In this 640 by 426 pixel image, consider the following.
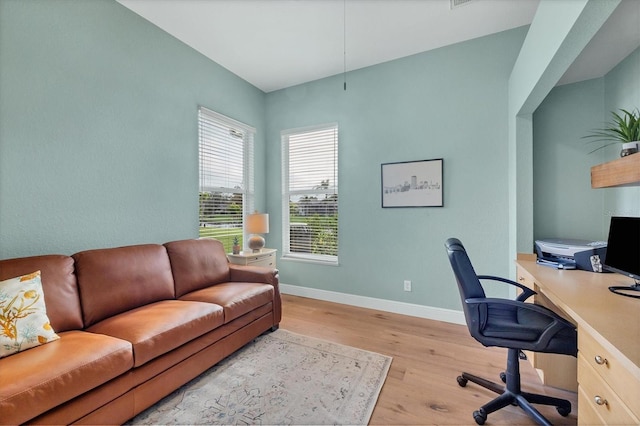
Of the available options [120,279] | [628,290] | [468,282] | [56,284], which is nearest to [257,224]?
[120,279]

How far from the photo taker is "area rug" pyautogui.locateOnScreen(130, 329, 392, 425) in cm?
156

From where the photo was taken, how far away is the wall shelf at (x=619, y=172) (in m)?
1.42

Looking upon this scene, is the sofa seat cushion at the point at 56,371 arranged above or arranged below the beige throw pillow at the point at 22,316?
below

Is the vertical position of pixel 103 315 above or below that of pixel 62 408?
above

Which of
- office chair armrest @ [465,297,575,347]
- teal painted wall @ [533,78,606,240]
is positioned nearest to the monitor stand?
office chair armrest @ [465,297,575,347]

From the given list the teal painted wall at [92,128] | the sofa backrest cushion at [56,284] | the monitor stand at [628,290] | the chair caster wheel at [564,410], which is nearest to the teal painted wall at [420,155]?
the monitor stand at [628,290]

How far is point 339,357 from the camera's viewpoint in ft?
7.21

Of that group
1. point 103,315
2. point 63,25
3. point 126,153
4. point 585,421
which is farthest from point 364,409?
point 63,25

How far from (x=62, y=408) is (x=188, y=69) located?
3030 millimetres

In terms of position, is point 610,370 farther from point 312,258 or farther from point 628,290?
point 312,258

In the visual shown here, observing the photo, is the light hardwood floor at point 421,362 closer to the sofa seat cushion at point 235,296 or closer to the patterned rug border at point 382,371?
the patterned rug border at point 382,371

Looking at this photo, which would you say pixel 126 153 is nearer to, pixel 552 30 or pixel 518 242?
pixel 552 30

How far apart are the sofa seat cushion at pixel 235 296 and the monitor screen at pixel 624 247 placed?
250cm

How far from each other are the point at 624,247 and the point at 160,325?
9.40ft
